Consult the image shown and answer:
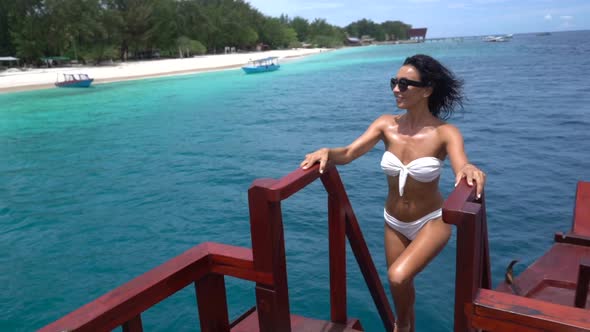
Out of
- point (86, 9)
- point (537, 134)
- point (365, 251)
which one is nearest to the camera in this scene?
point (365, 251)

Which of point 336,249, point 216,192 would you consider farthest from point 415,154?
point 216,192

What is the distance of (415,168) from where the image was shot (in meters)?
3.08

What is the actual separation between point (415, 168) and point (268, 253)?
1326mm

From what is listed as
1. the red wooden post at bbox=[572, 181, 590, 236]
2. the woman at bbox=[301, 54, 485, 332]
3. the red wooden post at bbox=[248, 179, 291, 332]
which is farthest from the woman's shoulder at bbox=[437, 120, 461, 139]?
the red wooden post at bbox=[572, 181, 590, 236]

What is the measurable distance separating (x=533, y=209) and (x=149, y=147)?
42.9ft

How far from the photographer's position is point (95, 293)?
7.17 meters

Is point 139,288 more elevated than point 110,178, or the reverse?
point 139,288

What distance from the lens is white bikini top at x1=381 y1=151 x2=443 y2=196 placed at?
3047 millimetres

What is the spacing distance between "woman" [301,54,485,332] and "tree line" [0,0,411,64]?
63.9 metres

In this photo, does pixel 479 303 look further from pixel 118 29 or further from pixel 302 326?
pixel 118 29

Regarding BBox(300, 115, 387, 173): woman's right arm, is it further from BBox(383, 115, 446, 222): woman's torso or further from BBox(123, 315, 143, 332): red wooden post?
BBox(123, 315, 143, 332): red wooden post

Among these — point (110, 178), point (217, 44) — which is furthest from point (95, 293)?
point (217, 44)

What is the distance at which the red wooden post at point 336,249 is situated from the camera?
9.21 ft

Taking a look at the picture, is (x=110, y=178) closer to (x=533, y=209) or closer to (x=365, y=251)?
(x=533, y=209)
